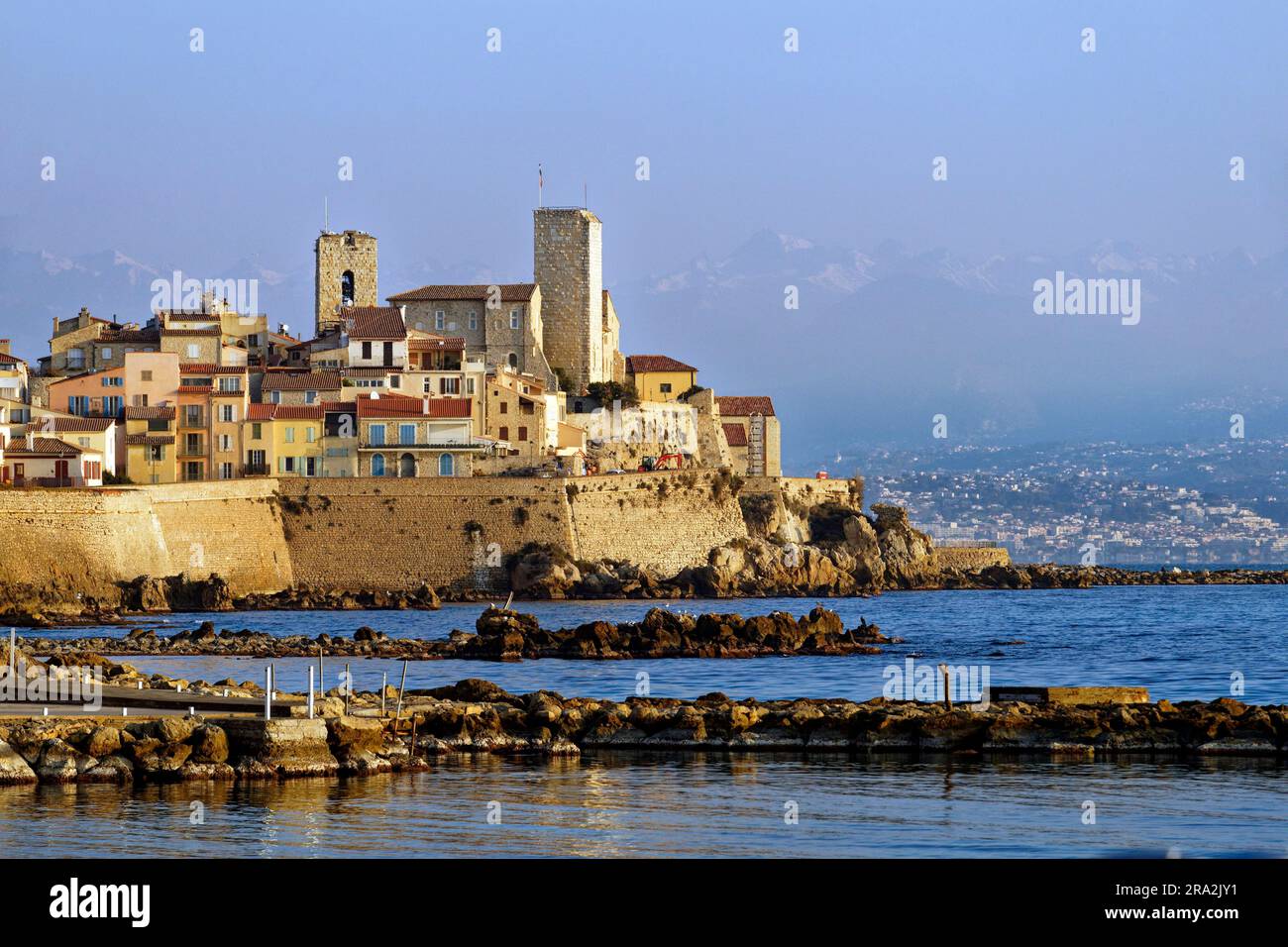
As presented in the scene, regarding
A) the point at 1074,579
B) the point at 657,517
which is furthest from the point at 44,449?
the point at 1074,579

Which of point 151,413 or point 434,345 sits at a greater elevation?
point 434,345

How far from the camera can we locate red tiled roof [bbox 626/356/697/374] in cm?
8262

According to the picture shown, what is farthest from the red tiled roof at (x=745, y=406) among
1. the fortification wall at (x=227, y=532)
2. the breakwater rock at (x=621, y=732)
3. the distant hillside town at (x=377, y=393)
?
the breakwater rock at (x=621, y=732)

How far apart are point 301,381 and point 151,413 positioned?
18.0 feet

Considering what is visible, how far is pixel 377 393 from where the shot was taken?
6675 centimetres

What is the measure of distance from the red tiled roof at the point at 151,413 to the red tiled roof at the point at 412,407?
605cm

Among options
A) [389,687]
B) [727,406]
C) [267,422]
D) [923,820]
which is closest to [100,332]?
[267,422]

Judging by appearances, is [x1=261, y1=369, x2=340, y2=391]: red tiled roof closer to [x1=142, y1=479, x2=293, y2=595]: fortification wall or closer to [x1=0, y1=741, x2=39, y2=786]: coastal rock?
[x1=142, y1=479, x2=293, y2=595]: fortification wall

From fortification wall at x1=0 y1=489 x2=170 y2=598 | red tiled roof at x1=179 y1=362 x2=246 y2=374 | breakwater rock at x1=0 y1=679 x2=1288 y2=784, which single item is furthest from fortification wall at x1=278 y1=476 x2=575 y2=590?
breakwater rock at x1=0 y1=679 x2=1288 y2=784

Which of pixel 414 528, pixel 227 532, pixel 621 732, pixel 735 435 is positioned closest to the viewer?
pixel 621 732

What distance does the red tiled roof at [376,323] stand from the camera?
229 ft

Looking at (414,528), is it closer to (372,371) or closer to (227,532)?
(227,532)
